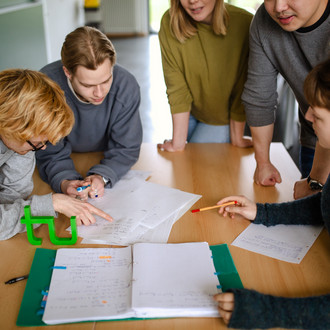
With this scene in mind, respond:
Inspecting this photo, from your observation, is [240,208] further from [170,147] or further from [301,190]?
[170,147]

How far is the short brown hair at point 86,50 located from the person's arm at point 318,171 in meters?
0.77

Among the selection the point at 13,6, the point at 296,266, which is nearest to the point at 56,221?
the point at 296,266

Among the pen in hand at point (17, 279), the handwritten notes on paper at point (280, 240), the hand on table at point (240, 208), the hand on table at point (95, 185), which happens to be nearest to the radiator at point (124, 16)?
the hand on table at point (95, 185)

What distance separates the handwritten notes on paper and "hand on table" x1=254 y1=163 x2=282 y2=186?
0.27 m

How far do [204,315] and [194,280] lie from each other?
10 cm

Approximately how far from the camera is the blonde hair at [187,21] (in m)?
1.55

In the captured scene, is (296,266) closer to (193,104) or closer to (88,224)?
(88,224)

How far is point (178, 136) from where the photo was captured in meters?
1.74

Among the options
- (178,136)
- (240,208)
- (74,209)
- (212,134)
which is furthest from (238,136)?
(74,209)

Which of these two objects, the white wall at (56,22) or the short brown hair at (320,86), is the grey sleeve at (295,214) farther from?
the white wall at (56,22)

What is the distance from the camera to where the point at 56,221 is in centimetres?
120

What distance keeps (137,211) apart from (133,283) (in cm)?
35

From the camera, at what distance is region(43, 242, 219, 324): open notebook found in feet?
2.74

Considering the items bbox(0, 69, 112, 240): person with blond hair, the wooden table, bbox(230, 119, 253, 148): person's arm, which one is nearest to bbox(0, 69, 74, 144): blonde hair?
bbox(0, 69, 112, 240): person with blond hair
